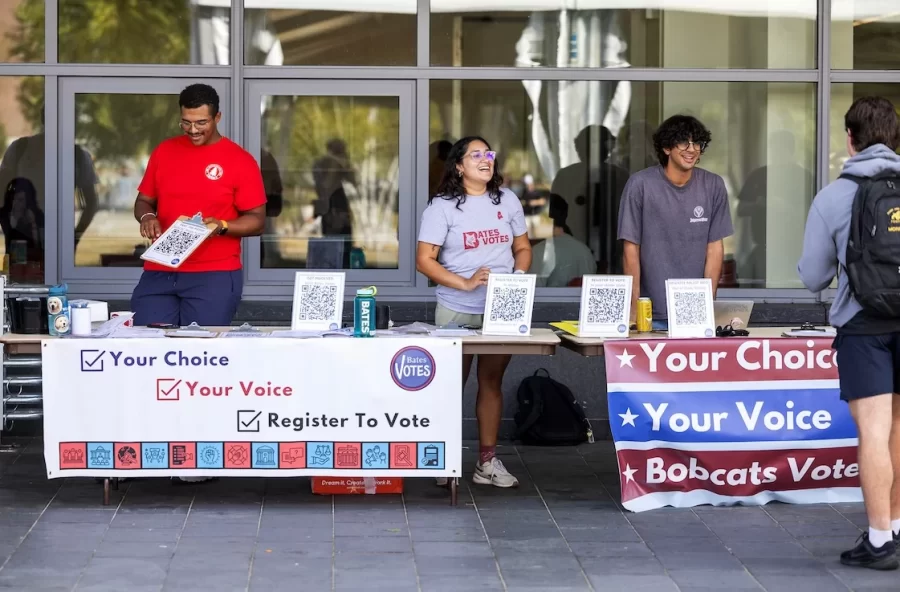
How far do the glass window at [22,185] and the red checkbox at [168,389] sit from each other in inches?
98.7

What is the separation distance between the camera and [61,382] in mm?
5844

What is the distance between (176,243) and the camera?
6.22m

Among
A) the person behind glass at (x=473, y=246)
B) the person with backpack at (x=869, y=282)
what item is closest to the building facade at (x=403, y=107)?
the person behind glass at (x=473, y=246)

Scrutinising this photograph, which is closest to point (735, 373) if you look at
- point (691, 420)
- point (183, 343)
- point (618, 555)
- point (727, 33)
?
point (691, 420)

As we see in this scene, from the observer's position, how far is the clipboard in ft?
20.2

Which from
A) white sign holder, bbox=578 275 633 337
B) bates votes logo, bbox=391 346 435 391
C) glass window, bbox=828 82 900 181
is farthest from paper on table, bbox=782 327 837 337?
glass window, bbox=828 82 900 181

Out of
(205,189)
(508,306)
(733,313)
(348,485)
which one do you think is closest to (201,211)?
(205,189)

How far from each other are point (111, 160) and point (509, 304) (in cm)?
319

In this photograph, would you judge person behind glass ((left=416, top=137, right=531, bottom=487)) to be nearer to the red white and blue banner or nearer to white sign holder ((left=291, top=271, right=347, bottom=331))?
white sign holder ((left=291, top=271, right=347, bottom=331))

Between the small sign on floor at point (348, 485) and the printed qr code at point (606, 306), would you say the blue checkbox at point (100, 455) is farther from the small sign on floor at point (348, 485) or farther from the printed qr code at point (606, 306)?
the printed qr code at point (606, 306)

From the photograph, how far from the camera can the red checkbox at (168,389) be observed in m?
5.86

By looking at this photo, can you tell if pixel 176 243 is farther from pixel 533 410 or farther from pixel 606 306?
pixel 533 410

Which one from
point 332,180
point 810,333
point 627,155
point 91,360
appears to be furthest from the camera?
point 627,155

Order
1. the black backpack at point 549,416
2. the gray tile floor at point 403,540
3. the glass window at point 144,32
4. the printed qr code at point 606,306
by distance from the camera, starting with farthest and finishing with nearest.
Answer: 1. the glass window at point 144,32
2. the black backpack at point 549,416
3. the printed qr code at point 606,306
4. the gray tile floor at point 403,540
